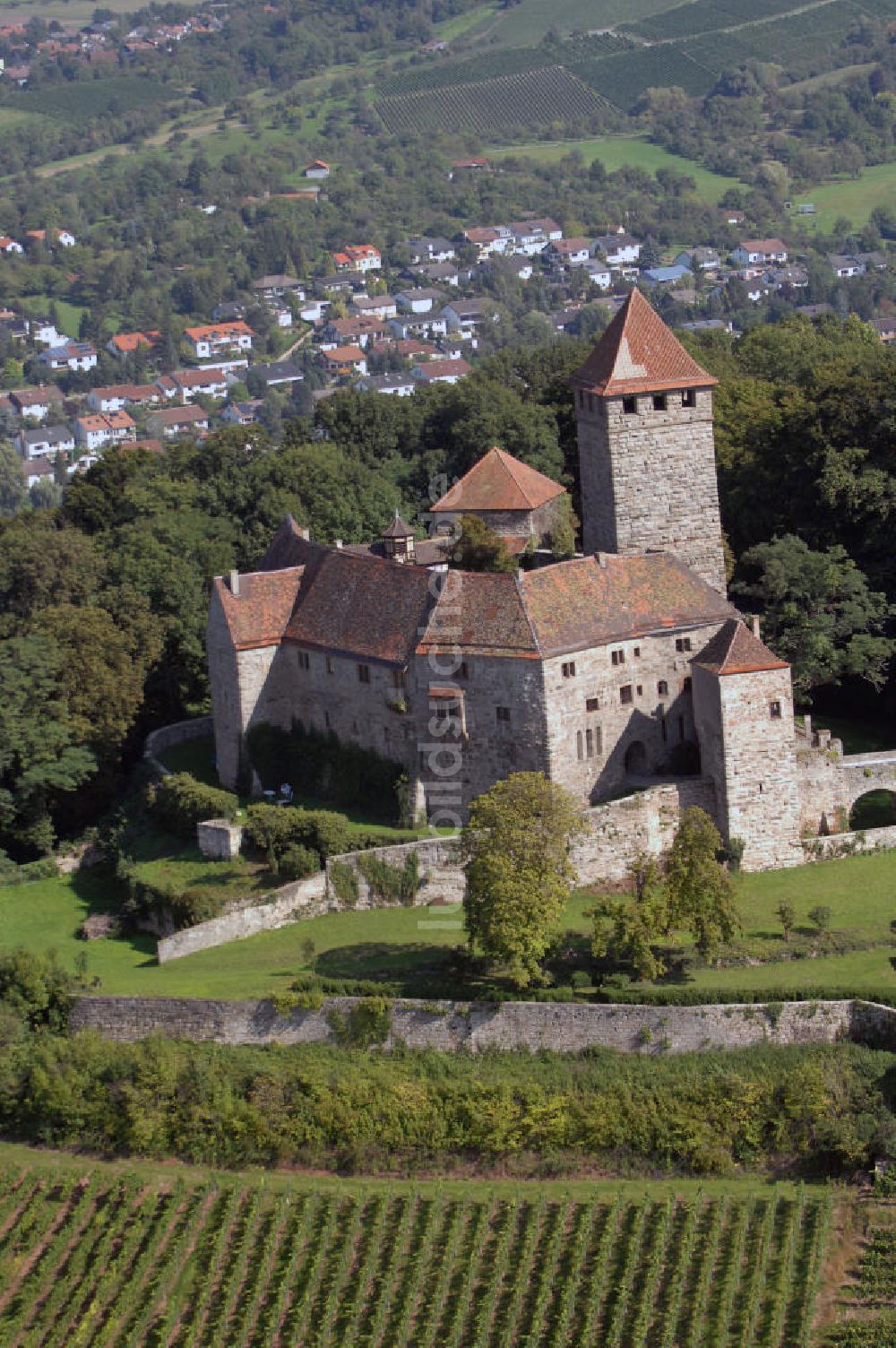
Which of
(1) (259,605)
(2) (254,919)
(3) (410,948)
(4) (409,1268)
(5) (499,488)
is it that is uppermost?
(5) (499,488)

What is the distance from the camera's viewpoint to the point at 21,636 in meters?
75.9

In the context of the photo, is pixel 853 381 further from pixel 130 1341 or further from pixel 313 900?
pixel 130 1341

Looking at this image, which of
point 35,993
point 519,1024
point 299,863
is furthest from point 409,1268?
point 299,863

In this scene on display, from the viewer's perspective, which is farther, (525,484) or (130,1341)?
(525,484)

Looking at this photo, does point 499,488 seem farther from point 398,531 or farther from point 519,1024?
point 519,1024

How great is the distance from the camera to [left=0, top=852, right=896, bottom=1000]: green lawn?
57.3 m

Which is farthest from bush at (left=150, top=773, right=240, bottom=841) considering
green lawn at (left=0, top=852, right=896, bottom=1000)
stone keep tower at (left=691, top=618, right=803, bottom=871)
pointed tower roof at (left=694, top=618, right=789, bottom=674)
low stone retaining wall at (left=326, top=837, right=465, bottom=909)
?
pointed tower roof at (left=694, top=618, right=789, bottom=674)

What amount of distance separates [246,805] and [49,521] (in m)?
27.1

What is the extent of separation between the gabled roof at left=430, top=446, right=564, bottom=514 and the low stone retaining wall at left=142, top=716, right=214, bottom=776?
34.1ft

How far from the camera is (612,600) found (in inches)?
2594

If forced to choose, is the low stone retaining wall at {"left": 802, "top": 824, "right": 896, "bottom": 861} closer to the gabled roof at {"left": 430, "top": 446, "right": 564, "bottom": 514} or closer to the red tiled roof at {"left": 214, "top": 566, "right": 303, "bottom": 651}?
the gabled roof at {"left": 430, "top": 446, "right": 564, "bottom": 514}

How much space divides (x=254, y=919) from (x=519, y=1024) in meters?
9.38

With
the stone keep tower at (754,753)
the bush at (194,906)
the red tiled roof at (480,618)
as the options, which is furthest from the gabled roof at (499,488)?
the bush at (194,906)

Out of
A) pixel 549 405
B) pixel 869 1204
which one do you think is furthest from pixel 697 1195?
pixel 549 405
